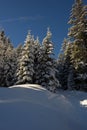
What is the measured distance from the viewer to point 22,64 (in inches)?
1614

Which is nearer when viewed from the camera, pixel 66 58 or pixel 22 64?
pixel 22 64

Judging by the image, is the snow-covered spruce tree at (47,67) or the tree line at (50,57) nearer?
the tree line at (50,57)

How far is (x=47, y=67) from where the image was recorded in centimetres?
4081

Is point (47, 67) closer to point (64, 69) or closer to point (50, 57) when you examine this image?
point (50, 57)

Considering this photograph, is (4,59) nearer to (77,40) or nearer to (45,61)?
(45,61)

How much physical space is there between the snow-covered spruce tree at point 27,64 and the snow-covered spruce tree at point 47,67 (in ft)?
5.47

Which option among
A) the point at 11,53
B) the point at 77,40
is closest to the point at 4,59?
the point at 11,53

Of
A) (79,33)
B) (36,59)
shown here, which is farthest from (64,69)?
(79,33)

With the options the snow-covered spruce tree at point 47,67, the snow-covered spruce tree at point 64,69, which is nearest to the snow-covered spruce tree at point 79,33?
the snow-covered spruce tree at point 47,67

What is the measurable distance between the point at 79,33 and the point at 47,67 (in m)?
8.16

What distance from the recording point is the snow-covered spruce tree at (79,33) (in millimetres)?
36406

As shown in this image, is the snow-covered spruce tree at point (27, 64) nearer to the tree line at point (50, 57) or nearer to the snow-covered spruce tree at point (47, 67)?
the tree line at point (50, 57)

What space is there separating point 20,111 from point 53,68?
29.2 metres

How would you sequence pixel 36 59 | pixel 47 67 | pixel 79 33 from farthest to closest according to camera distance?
pixel 36 59
pixel 47 67
pixel 79 33
